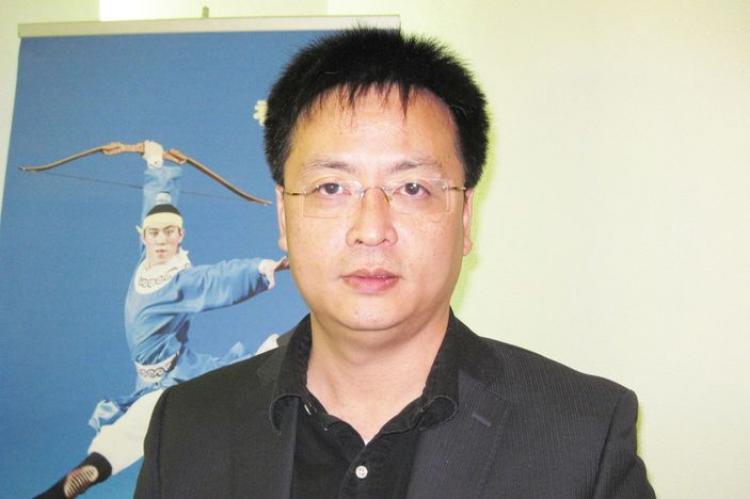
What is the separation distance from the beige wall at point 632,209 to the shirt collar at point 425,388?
2.35 ft

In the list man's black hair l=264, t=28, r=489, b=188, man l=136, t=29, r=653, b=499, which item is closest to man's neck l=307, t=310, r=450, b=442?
man l=136, t=29, r=653, b=499

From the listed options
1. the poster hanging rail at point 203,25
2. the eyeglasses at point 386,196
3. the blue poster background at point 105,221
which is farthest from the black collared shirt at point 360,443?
the poster hanging rail at point 203,25

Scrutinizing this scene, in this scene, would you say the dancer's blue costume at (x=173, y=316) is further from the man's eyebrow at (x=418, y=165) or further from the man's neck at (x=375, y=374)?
the man's eyebrow at (x=418, y=165)

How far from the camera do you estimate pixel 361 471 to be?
1.13m

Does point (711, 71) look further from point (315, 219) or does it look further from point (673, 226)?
point (315, 219)

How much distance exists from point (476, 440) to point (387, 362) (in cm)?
22

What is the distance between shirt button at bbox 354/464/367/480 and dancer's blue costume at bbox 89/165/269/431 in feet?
2.74

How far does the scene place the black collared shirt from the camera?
1.14 m

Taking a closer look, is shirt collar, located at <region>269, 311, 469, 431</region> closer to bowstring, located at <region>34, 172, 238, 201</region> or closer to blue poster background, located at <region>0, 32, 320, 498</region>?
blue poster background, located at <region>0, 32, 320, 498</region>

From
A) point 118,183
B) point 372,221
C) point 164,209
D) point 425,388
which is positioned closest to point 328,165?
point 372,221

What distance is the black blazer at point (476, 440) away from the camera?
3.70 ft

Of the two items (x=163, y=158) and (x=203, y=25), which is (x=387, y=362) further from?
(x=203, y=25)

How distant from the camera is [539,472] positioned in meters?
1.13

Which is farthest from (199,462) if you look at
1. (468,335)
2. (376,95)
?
(376,95)
